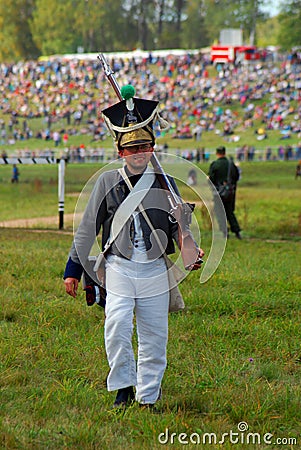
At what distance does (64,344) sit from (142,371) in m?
1.64

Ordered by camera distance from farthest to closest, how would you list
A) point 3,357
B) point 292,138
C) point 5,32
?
1. point 5,32
2. point 292,138
3. point 3,357

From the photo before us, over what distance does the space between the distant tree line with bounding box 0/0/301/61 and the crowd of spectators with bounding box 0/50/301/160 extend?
34.6 meters

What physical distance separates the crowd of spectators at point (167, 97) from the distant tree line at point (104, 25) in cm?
3460

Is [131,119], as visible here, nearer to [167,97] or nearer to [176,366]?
[176,366]

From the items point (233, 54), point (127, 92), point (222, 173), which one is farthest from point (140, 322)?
point (233, 54)

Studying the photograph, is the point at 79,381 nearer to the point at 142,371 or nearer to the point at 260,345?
the point at 142,371

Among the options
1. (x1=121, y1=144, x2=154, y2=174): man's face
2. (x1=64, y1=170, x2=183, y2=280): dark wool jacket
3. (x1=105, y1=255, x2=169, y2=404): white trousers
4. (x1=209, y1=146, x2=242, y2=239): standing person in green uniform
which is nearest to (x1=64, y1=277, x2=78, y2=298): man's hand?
(x1=64, y1=170, x2=183, y2=280): dark wool jacket

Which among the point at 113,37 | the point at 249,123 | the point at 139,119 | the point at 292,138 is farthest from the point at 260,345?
the point at 113,37

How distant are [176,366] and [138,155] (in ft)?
5.91

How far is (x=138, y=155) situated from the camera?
4.93 m

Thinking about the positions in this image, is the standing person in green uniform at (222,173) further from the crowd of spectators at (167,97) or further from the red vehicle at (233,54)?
the red vehicle at (233,54)

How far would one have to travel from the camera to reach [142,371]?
495 centimetres

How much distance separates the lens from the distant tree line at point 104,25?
102125 millimetres

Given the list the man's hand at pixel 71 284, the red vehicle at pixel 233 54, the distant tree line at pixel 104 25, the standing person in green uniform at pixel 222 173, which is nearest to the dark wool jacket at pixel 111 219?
the man's hand at pixel 71 284
